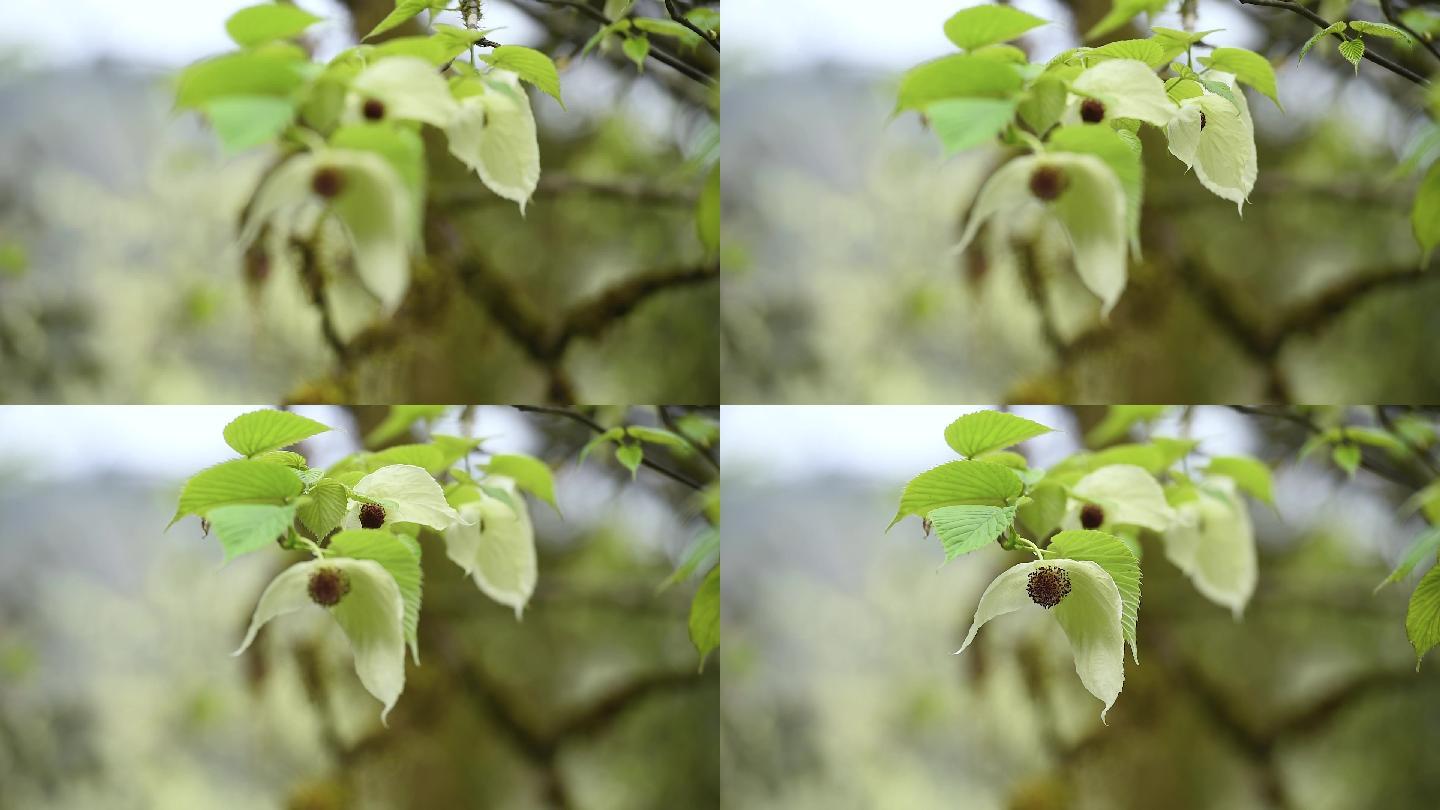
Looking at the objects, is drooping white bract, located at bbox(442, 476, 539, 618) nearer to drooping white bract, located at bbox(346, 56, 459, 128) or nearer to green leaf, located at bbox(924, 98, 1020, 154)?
drooping white bract, located at bbox(346, 56, 459, 128)

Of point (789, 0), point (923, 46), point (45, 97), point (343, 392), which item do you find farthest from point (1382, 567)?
point (45, 97)

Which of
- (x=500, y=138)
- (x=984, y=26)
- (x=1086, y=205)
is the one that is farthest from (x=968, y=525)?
(x=500, y=138)

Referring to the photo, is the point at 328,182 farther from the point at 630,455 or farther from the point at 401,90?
the point at 630,455

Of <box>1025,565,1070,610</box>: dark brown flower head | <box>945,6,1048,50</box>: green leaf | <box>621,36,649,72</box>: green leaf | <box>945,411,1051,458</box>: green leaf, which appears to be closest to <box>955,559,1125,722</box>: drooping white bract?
<box>1025,565,1070,610</box>: dark brown flower head

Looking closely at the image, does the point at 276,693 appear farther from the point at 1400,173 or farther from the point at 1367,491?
the point at 1400,173

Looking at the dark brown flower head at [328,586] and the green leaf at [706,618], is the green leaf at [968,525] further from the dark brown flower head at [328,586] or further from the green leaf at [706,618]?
the green leaf at [706,618]

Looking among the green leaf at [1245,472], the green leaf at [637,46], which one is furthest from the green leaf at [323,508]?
the green leaf at [1245,472]
